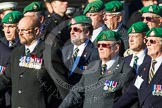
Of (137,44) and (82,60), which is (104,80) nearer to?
(82,60)

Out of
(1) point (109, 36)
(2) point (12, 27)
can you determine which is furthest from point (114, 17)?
(1) point (109, 36)

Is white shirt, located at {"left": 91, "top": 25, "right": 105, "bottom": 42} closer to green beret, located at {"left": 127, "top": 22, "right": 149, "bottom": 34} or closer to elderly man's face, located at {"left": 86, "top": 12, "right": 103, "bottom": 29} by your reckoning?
elderly man's face, located at {"left": 86, "top": 12, "right": 103, "bottom": 29}

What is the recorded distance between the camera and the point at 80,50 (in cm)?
1355

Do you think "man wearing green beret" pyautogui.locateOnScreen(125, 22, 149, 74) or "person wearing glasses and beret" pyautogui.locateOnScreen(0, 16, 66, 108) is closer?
"person wearing glasses and beret" pyautogui.locateOnScreen(0, 16, 66, 108)

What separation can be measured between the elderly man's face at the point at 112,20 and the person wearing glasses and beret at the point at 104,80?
1964mm

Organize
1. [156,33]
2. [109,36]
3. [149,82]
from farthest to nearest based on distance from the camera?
[109,36] → [156,33] → [149,82]

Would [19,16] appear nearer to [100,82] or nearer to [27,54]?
[27,54]

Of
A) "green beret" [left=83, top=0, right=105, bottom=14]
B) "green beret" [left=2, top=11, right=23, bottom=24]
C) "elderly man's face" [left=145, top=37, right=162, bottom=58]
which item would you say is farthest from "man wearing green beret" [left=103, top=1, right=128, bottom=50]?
"elderly man's face" [left=145, top=37, right=162, bottom=58]

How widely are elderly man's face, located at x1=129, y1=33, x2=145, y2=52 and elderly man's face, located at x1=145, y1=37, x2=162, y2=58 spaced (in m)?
Answer: 0.92

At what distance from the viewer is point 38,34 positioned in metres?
13.0

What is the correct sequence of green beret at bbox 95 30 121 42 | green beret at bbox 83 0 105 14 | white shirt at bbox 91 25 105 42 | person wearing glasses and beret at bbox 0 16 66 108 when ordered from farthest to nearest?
green beret at bbox 83 0 105 14, white shirt at bbox 91 25 105 42, person wearing glasses and beret at bbox 0 16 66 108, green beret at bbox 95 30 121 42

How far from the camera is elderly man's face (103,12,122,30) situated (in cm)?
1479

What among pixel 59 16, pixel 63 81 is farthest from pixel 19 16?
pixel 63 81

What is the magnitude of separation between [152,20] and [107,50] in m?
1.83
